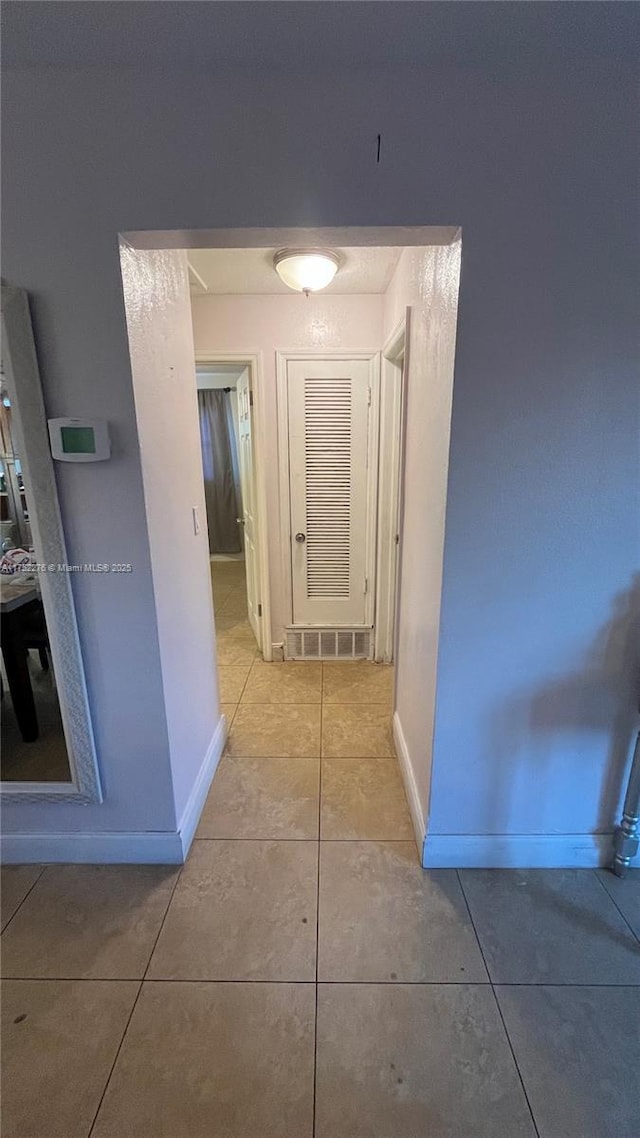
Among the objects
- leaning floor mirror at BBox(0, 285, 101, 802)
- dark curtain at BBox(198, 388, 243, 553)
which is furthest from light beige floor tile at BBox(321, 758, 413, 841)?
dark curtain at BBox(198, 388, 243, 553)

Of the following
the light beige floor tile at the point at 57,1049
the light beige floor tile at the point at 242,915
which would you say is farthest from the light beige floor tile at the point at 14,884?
the light beige floor tile at the point at 242,915

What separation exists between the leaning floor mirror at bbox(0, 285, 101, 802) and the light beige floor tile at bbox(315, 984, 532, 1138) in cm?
100

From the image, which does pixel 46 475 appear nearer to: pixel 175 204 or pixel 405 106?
pixel 175 204

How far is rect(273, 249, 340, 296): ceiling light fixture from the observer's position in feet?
6.24

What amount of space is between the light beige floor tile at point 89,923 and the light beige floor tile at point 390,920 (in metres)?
0.54

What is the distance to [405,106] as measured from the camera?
1.08 metres

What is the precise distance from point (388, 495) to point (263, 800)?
184 cm

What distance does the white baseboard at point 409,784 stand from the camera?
5.22 ft

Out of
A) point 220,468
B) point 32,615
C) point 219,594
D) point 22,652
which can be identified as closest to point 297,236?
point 32,615

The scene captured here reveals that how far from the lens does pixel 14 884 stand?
1.50 meters

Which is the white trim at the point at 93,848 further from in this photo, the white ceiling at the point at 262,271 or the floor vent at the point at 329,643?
the white ceiling at the point at 262,271

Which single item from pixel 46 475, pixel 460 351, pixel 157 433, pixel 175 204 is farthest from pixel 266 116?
pixel 46 475

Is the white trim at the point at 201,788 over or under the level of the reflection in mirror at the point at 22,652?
under

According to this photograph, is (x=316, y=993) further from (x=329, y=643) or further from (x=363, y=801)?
(x=329, y=643)
